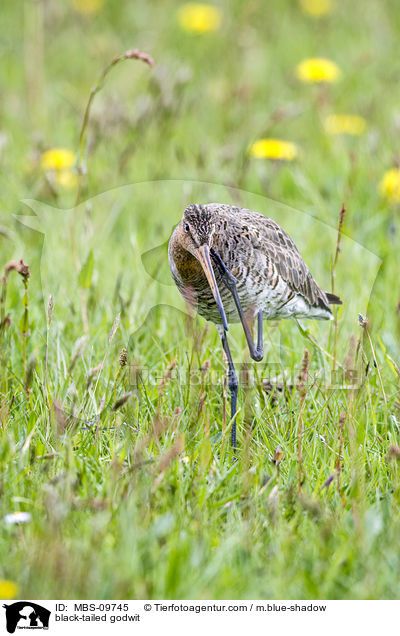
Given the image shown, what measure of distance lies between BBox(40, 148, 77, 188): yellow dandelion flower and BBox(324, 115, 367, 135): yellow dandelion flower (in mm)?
2222

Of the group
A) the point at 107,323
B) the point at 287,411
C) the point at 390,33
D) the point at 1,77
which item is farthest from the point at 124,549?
the point at 390,33

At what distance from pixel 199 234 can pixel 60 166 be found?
323 cm

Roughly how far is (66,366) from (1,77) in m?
5.72

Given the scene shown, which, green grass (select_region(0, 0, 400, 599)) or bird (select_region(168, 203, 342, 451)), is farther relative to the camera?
bird (select_region(168, 203, 342, 451))

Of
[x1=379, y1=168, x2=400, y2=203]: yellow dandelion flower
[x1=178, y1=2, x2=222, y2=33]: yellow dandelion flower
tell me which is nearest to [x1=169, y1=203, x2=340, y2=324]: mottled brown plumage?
[x1=379, y1=168, x2=400, y2=203]: yellow dandelion flower

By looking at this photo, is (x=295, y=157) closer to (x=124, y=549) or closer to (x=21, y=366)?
(x=21, y=366)

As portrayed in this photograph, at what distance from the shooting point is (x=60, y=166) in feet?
19.3

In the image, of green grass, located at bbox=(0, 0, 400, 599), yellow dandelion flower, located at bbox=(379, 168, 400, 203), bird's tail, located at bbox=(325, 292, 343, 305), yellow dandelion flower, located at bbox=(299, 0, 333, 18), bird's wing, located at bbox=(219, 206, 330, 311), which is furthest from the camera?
yellow dandelion flower, located at bbox=(299, 0, 333, 18)

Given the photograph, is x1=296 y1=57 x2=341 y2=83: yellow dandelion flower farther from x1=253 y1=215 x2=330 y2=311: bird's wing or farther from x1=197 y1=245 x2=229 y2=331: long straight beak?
x1=197 y1=245 x2=229 y2=331: long straight beak

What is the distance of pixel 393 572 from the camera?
246 centimetres

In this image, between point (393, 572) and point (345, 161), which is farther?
point (345, 161)

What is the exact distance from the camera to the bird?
2.98m

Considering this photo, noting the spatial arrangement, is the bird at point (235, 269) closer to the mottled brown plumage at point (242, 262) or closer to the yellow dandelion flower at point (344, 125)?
the mottled brown plumage at point (242, 262)
